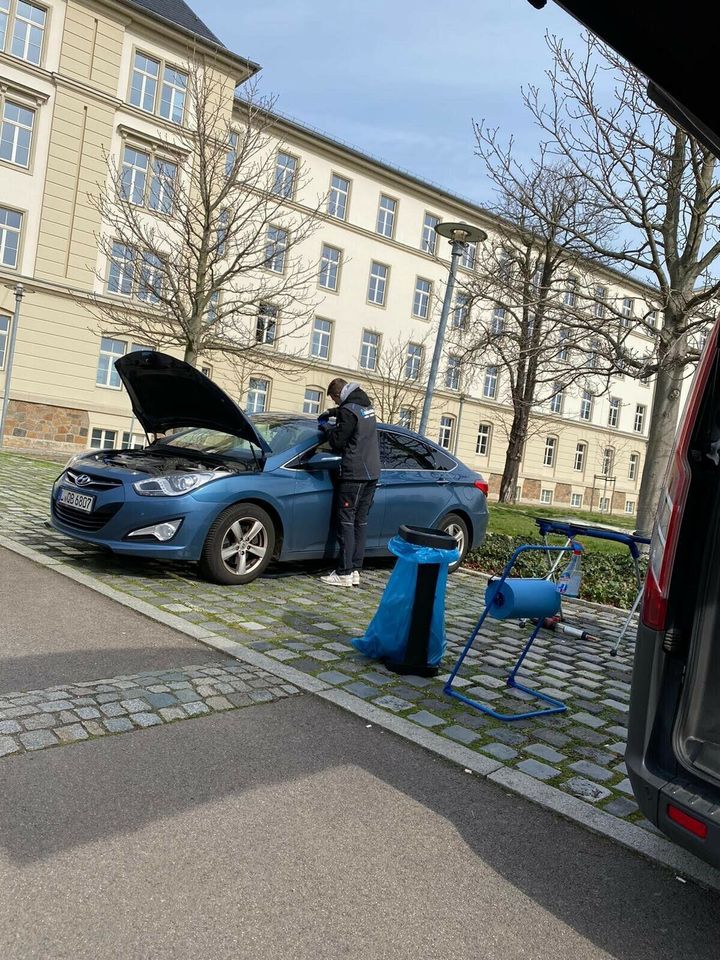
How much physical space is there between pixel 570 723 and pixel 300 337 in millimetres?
31778

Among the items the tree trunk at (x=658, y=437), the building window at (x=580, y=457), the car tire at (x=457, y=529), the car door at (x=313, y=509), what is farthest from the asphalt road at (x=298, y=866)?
the building window at (x=580, y=457)

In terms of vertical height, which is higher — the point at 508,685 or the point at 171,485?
the point at 171,485

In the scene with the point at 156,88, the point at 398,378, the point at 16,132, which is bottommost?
the point at 398,378

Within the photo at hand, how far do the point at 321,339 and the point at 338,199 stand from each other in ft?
21.9

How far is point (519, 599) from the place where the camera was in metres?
4.68

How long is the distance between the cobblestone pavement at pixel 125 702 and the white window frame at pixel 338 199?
36.6 metres

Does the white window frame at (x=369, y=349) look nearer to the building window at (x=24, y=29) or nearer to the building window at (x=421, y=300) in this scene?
the building window at (x=421, y=300)

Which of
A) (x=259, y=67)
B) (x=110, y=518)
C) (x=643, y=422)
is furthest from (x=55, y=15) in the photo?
(x=643, y=422)

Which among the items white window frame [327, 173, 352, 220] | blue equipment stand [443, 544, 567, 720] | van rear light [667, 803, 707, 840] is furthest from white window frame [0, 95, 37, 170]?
van rear light [667, 803, 707, 840]

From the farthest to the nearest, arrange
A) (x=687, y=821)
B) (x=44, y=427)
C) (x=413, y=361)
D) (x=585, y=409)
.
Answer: (x=585, y=409)
(x=413, y=361)
(x=44, y=427)
(x=687, y=821)

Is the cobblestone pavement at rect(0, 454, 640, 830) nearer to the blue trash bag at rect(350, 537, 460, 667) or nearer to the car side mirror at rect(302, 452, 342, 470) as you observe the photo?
the blue trash bag at rect(350, 537, 460, 667)

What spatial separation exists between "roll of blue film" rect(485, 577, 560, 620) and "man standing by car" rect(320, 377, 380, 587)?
317 centimetres

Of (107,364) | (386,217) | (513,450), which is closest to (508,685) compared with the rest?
(513,450)

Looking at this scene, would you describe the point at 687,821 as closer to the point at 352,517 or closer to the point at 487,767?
the point at 487,767
